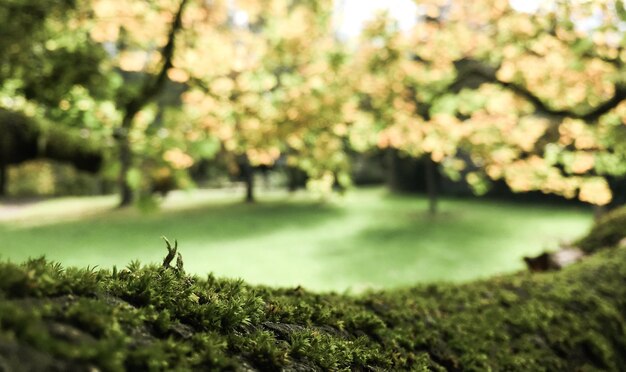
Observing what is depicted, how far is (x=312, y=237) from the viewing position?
17.7 meters

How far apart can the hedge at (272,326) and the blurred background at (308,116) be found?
7.07 feet

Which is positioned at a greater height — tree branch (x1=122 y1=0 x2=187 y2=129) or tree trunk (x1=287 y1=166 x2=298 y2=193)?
tree branch (x1=122 y1=0 x2=187 y2=129)

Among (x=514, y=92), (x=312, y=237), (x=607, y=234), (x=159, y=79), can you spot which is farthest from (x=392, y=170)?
(x=159, y=79)

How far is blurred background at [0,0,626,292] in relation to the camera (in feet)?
14.7

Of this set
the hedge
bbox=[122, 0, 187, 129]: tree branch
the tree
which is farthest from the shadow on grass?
the hedge

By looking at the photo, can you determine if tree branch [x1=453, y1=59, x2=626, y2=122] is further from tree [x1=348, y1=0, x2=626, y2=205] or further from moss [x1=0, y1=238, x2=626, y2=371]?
moss [x1=0, y1=238, x2=626, y2=371]

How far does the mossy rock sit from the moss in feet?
9.42

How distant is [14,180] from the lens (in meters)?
32.0

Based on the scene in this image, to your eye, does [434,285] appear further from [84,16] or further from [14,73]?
[84,16]

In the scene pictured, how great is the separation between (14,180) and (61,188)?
3.14 meters

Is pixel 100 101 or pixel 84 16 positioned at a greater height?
pixel 84 16

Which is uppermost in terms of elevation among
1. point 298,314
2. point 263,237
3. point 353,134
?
point 353,134

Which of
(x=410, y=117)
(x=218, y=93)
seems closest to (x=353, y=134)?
(x=410, y=117)

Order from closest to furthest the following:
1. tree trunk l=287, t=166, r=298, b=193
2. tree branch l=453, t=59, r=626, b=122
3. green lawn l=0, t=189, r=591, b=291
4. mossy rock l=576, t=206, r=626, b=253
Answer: mossy rock l=576, t=206, r=626, b=253, tree branch l=453, t=59, r=626, b=122, green lawn l=0, t=189, r=591, b=291, tree trunk l=287, t=166, r=298, b=193
